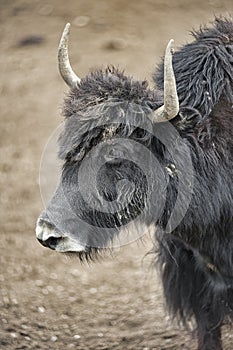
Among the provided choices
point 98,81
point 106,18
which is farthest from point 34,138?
point 98,81

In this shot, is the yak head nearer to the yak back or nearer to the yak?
the yak

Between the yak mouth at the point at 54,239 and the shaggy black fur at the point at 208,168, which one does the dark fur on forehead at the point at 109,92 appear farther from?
the yak mouth at the point at 54,239

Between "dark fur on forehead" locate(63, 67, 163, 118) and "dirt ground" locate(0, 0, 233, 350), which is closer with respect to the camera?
"dark fur on forehead" locate(63, 67, 163, 118)

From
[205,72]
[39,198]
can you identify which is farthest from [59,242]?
→ [39,198]

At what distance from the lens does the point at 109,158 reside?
126 inches

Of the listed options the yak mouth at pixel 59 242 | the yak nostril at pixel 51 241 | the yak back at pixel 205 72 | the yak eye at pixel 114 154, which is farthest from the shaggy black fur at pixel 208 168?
the yak nostril at pixel 51 241

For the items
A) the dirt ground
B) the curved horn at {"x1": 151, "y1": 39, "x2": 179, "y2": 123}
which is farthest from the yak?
the dirt ground

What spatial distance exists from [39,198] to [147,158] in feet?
9.75

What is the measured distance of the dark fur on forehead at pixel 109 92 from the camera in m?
3.22

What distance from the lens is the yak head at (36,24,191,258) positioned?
319 cm

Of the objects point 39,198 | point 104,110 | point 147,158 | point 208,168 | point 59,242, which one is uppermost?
point 104,110

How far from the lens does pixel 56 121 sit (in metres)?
7.13

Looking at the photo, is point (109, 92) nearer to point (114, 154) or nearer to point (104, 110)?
point (104, 110)

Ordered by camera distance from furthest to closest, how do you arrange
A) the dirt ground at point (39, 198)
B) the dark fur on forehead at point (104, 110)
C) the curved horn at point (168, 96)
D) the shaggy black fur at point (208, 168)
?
the dirt ground at point (39, 198) → the shaggy black fur at point (208, 168) → the dark fur on forehead at point (104, 110) → the curved horn at point (168, 96)
